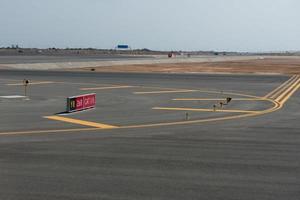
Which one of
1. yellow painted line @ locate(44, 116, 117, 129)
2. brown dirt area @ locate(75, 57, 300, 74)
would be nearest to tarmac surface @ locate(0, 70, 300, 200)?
yellow painted line @ locate(44, 116, 117, 129)

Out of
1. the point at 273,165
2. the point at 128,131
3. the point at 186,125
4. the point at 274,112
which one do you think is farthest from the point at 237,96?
the point at 273,165

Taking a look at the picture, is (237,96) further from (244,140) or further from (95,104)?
(244,140)

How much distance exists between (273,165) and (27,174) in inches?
184

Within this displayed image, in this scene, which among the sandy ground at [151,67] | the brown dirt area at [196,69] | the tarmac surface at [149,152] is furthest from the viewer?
the sandy ground at [151,67]

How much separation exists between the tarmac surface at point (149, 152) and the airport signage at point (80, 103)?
1.76 feet

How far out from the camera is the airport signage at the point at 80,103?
18.6 m

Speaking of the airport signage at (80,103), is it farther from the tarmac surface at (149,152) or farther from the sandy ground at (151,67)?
the sandy ground at (151,67)

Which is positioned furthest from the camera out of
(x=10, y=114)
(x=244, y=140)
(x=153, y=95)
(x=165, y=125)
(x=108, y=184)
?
(x=153, y=95)

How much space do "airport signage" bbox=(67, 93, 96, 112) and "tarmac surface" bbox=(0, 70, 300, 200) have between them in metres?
0.54

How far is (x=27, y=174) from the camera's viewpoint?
8695 millimetres

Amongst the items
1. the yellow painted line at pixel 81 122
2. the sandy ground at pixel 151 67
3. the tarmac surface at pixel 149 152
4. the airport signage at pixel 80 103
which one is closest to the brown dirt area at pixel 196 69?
the sandy ground at pixel 151 67

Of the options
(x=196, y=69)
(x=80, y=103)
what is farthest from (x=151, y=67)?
(x=80, y=103)

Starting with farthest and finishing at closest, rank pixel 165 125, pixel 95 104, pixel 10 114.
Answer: pixel 95 104 → pixel 10 114 → pixel 165 125

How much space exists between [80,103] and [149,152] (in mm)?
8847
